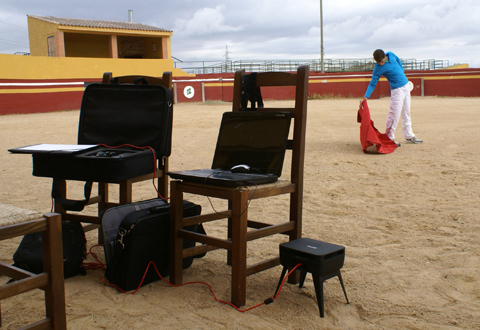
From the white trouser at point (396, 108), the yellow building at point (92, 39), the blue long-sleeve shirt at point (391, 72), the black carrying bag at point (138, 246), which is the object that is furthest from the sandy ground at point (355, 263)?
the yellow building at point (92, 39)

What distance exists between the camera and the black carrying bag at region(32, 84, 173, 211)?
2738 mm

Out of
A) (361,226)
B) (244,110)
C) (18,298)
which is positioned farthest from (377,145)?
(18,298)

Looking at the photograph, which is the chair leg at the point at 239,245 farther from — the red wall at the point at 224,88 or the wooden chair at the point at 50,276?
the red wall at the point at 224,88

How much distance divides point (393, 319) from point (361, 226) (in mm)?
1543

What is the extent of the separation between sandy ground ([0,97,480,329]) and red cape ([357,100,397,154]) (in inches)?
15.9

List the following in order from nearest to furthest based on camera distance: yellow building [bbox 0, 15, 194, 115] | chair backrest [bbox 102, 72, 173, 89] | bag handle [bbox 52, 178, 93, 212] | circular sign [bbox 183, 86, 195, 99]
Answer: bag handle [bbox 52, 178, 93, 212] < chair backrest [bbox 102, 72, 173, 89] < yellow building [bbox 0, 15, 194, 115] < circular sign [bbox 183, 86, 195, 99]

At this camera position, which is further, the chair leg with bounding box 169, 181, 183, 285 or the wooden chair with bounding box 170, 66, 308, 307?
the chair leg with bounding box 169, 181, 183, 285

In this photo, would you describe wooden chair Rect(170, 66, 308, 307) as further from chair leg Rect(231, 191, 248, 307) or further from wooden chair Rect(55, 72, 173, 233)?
wooden chair Rect(55, 72, 173, 233)

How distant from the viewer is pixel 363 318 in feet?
7.34

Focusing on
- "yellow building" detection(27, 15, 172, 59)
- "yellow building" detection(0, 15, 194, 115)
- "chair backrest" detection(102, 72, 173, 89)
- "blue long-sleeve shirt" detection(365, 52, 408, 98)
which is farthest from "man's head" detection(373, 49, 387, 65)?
"yellow building" detection(27, 15, 172, 59)

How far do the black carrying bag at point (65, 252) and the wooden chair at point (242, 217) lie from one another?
0.56 m

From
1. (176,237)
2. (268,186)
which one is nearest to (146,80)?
(176,237)

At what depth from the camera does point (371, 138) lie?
698 cm

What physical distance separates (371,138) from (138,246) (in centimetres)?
507
